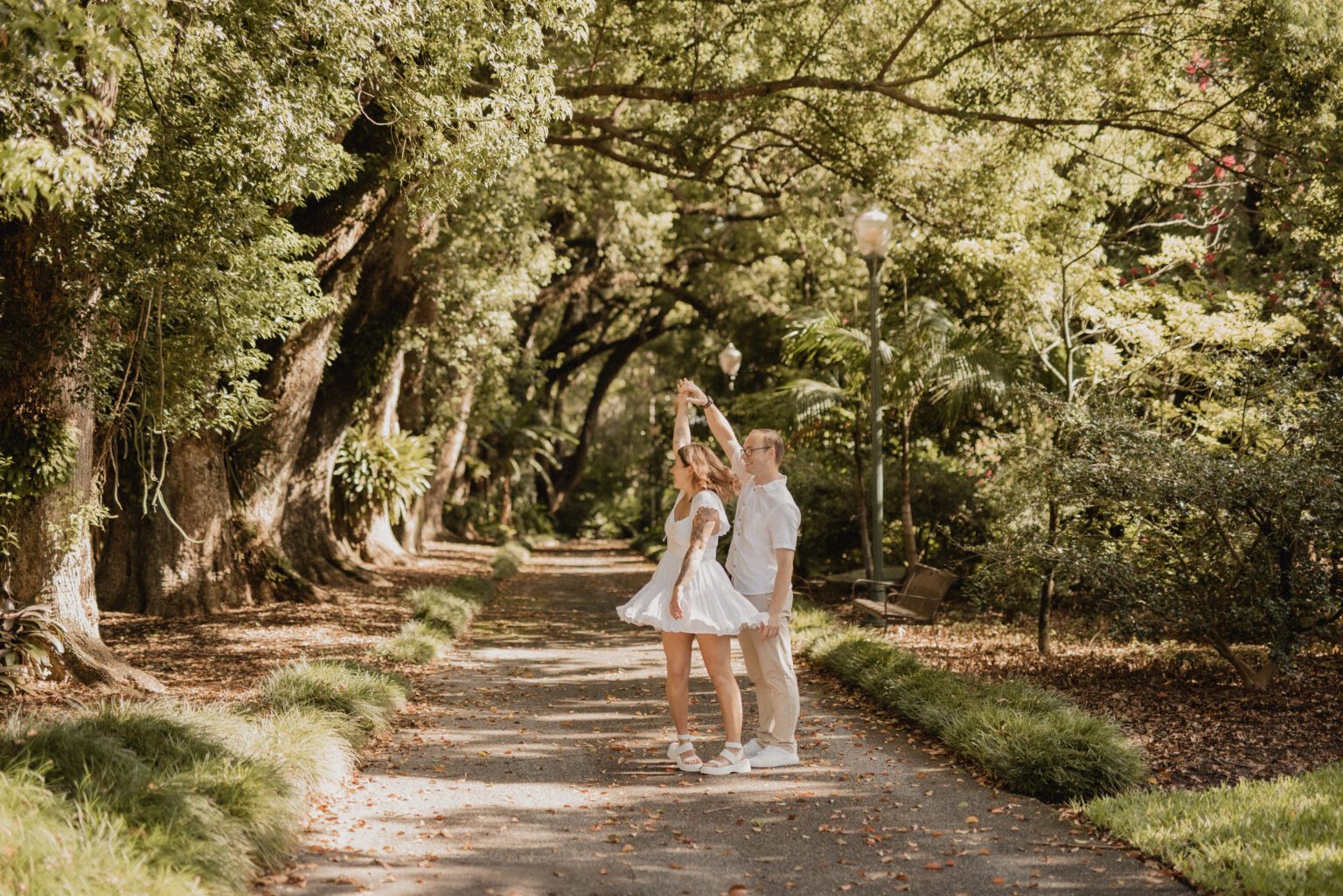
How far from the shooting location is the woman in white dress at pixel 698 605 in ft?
20.0

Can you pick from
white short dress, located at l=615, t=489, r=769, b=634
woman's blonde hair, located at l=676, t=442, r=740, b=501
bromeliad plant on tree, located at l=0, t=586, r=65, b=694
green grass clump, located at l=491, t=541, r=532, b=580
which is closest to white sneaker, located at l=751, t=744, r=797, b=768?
white short dress, located at l=615, t=489, r=769, b=634

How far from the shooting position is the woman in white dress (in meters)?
6.09

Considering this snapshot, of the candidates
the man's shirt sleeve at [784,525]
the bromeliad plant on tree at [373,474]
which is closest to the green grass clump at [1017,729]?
the man's shirt sleeve at [784,525]

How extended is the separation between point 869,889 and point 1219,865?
4.87 feet

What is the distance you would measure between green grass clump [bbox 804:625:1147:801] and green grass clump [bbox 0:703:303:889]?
385 centimetres

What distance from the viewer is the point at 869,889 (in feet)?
14.4

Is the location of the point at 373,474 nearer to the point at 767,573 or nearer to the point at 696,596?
the point at 767,573

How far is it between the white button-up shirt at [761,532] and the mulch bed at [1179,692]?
2.52 metres

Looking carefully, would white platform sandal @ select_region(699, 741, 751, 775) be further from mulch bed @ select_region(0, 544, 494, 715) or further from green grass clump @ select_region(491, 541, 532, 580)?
green grass clump @ select_region(491, 541, 532, 580)

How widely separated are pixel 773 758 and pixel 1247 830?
2.60 meters

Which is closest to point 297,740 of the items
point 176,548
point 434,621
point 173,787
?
point 173,787

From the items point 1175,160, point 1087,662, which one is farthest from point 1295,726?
point 1175,160

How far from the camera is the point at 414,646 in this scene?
32.7ft

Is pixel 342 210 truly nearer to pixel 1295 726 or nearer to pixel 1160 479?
pixel 1160 479
